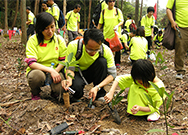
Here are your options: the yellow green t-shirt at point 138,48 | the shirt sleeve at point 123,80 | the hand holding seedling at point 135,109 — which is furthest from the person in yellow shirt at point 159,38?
the hand holding seedling at point 135,109

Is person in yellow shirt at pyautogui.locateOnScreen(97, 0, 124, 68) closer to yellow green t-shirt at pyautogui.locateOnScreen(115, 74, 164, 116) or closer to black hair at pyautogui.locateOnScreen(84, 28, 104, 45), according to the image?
black hair at pyautogui.locateOnScreen(84, 28, 104, 45)

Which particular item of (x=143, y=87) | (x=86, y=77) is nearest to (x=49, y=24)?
(x=86, y=77)

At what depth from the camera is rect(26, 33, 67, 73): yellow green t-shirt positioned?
2152 millimetres

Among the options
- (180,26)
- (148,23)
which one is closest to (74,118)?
(180,26)

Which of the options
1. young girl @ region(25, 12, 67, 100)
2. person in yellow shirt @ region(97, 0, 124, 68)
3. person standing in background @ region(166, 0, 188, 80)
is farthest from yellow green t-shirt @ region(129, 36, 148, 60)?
young girl @ region(25, 12, 67, 100)

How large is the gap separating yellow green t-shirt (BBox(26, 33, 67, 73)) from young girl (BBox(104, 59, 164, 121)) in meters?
0.95

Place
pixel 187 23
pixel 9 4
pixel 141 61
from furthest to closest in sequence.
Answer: pixel 9 4
pixel 187 23
pixel 141 61

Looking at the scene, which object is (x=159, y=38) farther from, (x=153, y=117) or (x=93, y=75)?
(x=153, y=117)

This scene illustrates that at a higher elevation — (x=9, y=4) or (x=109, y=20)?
(x=9, y=4)

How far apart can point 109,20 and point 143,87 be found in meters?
2.63

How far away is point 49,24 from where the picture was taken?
206 centimetres

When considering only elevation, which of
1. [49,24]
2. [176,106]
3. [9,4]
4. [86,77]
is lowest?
[176,106]

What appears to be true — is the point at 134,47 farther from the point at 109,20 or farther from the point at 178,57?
the point at 178,57

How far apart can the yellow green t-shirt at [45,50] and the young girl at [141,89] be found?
3.11 feet
